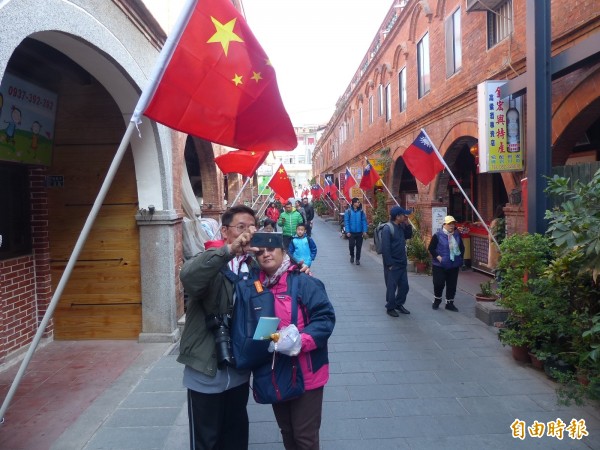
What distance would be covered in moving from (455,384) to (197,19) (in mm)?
4158

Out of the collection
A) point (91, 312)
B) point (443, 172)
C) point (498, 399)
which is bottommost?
point (498, 399)

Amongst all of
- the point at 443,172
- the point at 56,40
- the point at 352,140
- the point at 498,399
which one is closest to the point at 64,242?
the point at 56,40

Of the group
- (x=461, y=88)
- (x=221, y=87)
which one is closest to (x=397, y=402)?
(x=221, y=87)

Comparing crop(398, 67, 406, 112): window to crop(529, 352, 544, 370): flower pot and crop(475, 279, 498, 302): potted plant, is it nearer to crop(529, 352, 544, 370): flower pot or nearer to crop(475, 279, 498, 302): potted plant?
crop(475, 279, 498, 302): potted plant

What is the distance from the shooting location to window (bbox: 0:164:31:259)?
555 centimetres

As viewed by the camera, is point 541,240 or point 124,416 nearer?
point 124,416

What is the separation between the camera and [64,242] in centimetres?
623

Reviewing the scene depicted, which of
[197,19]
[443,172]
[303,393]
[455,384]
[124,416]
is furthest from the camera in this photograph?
[443,172]

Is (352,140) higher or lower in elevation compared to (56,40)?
higher

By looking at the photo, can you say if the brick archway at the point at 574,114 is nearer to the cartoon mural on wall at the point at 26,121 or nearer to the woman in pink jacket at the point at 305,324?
the woman in pink jacket at the point at 305,324

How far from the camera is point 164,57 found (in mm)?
2812

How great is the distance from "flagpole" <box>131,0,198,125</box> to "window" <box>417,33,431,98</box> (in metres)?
10.3

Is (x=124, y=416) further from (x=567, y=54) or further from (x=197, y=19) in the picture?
(x=567, y=54)

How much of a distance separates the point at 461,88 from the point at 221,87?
781 centimetres
